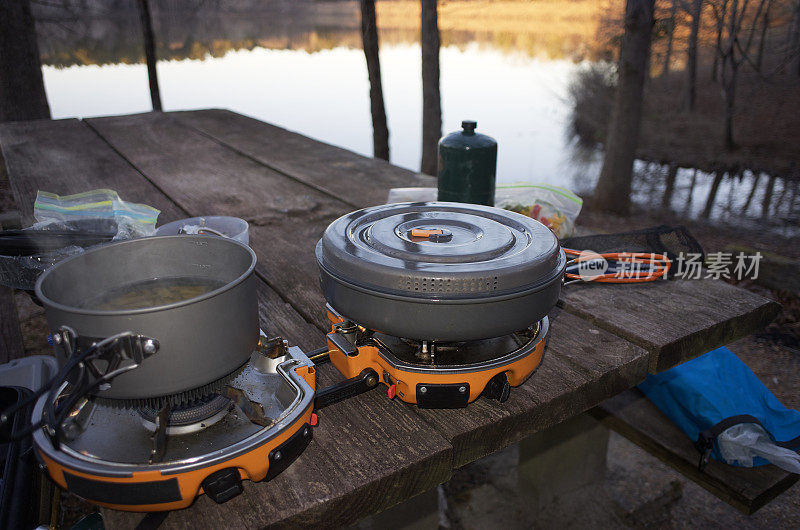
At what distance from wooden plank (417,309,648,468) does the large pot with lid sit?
0.20 meters

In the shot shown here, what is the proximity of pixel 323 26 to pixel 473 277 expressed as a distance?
123 feet

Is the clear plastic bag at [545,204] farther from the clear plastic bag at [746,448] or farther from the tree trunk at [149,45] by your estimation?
the tree trunk at [149,45]

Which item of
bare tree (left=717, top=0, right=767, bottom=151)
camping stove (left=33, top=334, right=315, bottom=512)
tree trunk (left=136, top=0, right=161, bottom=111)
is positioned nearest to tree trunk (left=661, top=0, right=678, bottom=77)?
bare tree (left=717, top=0, right=767, bottom=151)

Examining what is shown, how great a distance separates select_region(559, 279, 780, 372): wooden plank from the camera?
1.51 meters

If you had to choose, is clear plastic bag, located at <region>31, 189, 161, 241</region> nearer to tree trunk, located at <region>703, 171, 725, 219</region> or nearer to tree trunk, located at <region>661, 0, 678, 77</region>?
tree trunk, located at <region>703, 171, 725, 219</region>

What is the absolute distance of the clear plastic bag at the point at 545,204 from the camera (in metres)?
2.10

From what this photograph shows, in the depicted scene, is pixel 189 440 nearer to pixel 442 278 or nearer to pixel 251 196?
pixel 442 278

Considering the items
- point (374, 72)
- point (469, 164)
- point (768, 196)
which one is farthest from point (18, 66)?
point (768, 196)

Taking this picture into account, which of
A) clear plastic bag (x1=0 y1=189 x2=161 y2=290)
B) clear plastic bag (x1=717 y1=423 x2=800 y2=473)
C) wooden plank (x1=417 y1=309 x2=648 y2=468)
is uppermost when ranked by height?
clear plastic bag (x1=0 y1=189 x2=161 y2=290)

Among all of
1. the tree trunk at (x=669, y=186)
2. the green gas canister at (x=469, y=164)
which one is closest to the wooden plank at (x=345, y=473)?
the green gas canister at (x=469, y=164)

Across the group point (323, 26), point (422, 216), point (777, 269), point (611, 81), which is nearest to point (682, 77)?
point (611, 81)

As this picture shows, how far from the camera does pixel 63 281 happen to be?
0.96 metres

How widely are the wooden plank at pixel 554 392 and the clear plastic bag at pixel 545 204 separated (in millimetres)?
578

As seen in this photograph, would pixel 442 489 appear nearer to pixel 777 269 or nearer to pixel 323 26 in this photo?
pixel 777 269
